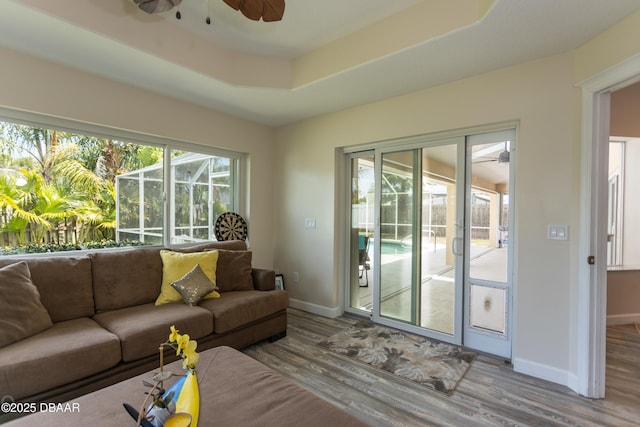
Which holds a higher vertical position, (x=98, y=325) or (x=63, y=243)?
(x=63, y=243)

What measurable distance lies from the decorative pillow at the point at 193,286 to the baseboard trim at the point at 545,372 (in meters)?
2.75

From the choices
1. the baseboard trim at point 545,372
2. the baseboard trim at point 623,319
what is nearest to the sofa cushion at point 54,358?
the baseboard trim at point 545,372

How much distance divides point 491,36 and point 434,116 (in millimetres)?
909

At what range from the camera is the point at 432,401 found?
2041 mm

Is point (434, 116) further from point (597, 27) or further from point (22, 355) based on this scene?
point (22, 355)

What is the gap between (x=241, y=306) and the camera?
2637 millimetres

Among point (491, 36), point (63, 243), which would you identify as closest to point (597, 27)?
point (491, 36)

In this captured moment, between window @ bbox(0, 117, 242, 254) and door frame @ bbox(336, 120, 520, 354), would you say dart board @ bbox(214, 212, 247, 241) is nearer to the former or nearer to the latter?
window @ bbox(0, 117, 242, 254)

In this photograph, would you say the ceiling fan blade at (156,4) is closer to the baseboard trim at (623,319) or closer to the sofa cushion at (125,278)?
the sofa cushion at (125,278)

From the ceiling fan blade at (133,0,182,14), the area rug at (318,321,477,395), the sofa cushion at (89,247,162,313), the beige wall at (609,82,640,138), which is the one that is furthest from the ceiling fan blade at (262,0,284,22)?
the beige wall at (609,82,640,138)

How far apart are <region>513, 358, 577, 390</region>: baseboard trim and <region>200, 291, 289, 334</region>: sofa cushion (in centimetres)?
215

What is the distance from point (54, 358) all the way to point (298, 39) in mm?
2881

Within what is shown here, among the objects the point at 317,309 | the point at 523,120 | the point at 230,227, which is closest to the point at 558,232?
the point at 523,120

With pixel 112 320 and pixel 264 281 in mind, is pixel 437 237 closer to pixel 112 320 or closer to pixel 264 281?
pixel 264 281
